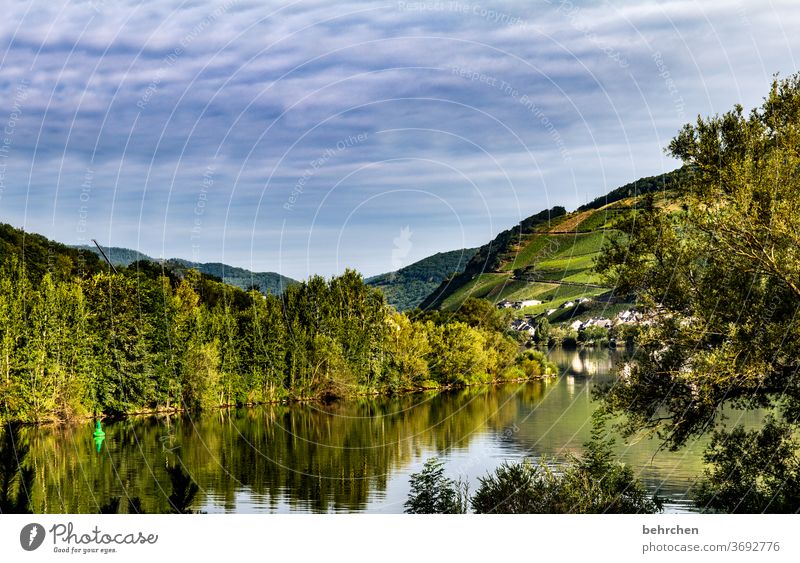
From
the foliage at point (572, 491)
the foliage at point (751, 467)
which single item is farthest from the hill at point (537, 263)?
the foliage at point (751, 467)

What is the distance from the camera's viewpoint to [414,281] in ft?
312

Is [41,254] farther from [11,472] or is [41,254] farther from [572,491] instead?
[11,472]

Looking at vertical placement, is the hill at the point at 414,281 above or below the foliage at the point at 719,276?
above

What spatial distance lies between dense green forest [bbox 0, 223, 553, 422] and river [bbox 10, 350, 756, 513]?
4064 mm

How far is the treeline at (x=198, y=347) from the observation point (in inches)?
2378

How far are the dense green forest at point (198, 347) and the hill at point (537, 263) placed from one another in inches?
378

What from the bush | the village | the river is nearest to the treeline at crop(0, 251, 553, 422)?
the river

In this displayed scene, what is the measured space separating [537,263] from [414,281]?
135 feet

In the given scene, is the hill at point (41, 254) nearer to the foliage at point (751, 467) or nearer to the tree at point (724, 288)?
the tree at point (724, 288)

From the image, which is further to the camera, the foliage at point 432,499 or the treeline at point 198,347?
the treeline at point 198,347

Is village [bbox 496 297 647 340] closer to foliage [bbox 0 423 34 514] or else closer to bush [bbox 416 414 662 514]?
bush [bbox 416 414 662 514]

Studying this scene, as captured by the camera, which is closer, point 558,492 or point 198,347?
point 558,492

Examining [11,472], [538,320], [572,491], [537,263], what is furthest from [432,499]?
[537,263]

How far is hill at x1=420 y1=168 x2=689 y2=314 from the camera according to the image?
335ft
